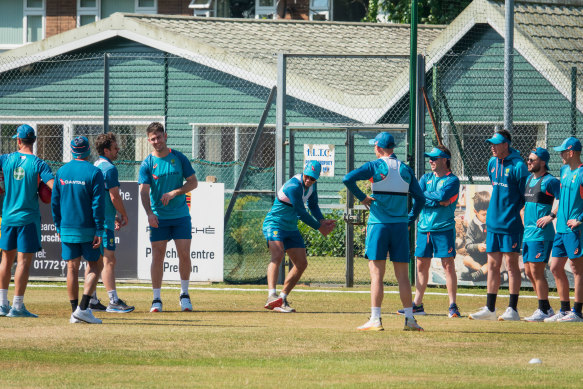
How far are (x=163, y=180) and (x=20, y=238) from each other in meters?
1.77

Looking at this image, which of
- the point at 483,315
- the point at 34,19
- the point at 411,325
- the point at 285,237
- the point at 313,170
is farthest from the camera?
the point at 34,19

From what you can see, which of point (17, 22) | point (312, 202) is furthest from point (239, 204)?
point (17, 22)

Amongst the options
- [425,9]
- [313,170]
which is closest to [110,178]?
[313,170]

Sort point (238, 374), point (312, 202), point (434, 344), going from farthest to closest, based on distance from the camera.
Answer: point (312, 202), point (434, 344), point (238, 374)

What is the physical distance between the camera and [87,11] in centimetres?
3553

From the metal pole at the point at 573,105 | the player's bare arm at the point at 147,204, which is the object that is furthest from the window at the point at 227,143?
the player's bare arm at the point at 147,204

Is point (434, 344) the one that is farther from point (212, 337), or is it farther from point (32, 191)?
point (32, 191)

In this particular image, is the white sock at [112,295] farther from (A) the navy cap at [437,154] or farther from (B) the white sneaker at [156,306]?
(A) the navy cap at [437,154]

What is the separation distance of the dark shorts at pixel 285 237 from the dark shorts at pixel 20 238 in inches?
107

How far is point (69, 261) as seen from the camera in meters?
11.3

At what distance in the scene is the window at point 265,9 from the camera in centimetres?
3466

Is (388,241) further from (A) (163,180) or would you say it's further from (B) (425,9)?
(B) (425,9)

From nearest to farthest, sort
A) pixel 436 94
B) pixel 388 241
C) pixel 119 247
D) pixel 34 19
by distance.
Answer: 1. pixel 388 241
2. pixel 436 94
3. pixel 119 247
4. pixel 34 19

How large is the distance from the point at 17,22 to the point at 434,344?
96.4ft
